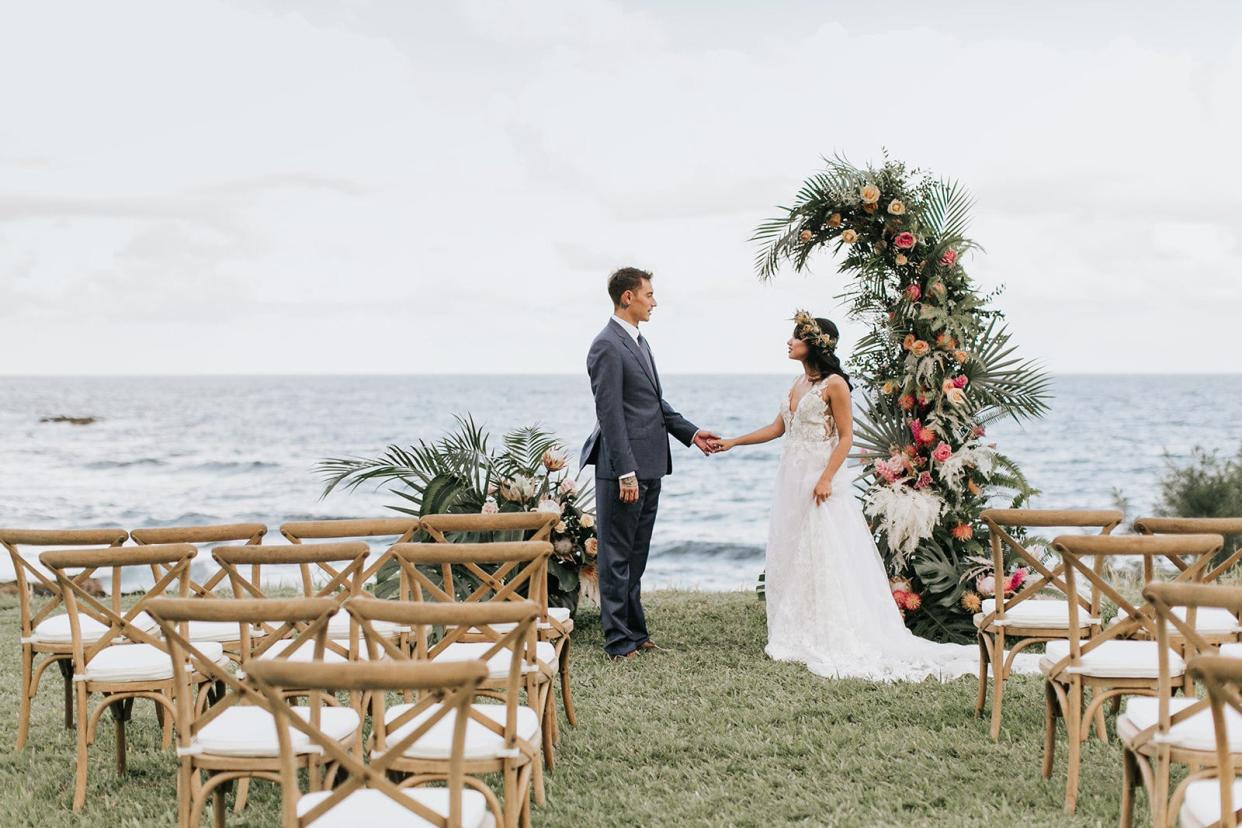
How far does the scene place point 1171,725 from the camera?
3174 mm

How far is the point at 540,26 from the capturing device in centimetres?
2123

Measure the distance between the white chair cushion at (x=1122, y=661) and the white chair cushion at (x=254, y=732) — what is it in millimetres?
2544

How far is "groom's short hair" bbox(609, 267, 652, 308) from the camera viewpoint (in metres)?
6.55

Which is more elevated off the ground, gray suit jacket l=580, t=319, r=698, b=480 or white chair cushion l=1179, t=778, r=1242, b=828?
gray suit jacket l=580, t=319, r=698, b=480

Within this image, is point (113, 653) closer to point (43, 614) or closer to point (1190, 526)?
point (43, 614)

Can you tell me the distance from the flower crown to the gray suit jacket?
2.85 ft

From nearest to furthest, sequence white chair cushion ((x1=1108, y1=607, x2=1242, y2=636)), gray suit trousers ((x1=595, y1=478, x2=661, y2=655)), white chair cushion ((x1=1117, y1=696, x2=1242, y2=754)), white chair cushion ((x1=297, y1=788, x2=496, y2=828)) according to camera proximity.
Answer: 1. white chair cushion ((x1=297, y1=788, x2=496, y2=828))
2. white chair cushion ((x1=1117, y1=696, x2=1242, y2=754))
3. white chair cushion ((x1=1108, y1=607, x2=1242, y2=636))
4. gray suit trousers ((x1=595, y1=478, x2=661, y2=655))

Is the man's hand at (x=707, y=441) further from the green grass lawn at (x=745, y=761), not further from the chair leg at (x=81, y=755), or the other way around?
the chair leg at (x=81, y=755)

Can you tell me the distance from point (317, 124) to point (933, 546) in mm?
36812

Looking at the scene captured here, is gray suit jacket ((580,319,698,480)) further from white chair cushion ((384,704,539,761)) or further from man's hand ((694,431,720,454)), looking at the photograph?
white chair cushion ((384,704,539,761))

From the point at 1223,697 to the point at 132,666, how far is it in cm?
357

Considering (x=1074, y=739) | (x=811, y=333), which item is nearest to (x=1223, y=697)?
(x=1074, y=739)

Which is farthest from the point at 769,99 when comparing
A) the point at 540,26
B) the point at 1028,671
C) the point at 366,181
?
the point at 366,181

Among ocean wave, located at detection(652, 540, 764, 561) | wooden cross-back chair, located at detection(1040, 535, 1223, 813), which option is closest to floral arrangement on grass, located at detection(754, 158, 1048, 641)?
wooden cross-back chair, located at detection(1040, 535, 1223, 813)
